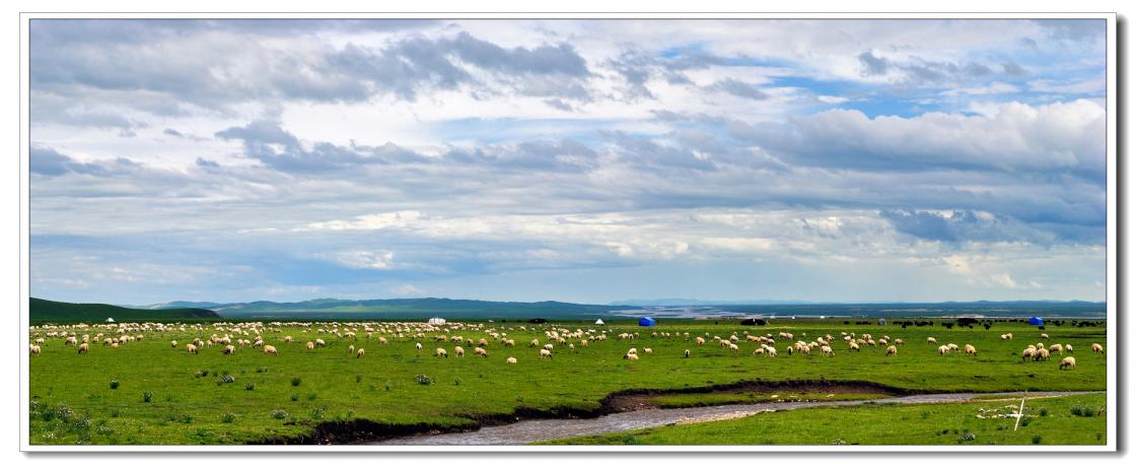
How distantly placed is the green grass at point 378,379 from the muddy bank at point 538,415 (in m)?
0.37

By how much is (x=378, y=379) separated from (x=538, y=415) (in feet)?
33.5

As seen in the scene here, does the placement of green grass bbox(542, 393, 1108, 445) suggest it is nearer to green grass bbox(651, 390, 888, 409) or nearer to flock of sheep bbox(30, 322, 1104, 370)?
green grass bbox(651, 390, 888, 409)

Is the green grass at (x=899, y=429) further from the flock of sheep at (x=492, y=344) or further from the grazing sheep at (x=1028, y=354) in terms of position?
the grazing sheep at (x=1028, y=354)

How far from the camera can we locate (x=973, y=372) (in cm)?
5741

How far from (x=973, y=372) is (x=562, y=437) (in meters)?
31.5

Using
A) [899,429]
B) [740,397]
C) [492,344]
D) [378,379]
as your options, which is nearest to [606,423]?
[740,397]

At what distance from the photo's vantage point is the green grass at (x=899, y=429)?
29594 millimetres

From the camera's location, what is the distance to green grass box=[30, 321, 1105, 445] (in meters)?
34.0

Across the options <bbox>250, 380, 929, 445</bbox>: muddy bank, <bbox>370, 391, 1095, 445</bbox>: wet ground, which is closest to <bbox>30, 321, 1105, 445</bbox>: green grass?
<bbox>250, 380, 929, 445</bbox>: muddy bank

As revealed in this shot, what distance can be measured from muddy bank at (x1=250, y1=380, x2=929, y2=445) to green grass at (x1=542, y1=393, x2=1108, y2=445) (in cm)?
555

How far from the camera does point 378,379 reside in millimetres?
47875
